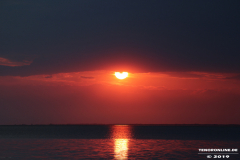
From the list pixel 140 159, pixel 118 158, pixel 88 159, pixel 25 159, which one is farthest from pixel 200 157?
pixel 25 159

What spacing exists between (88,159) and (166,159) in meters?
10.8

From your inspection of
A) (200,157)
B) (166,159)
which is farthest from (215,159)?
(166,159)

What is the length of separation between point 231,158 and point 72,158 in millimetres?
22864

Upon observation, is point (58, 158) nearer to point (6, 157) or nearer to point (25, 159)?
point (25, 159)

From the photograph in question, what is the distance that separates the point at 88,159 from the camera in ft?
127

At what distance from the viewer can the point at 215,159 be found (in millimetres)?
40656

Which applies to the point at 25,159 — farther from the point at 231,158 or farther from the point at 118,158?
the point at 231,158

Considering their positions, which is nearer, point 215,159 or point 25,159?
point 25,159

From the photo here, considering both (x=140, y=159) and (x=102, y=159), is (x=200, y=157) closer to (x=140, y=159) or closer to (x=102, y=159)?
(x=140, y=159)

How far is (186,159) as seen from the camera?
39.2 metres

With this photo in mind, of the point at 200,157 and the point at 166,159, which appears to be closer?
the point at 166,159

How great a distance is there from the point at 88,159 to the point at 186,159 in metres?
13.7

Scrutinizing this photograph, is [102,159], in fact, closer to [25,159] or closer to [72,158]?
[72,158]

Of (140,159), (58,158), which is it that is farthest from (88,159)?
(140,159)
